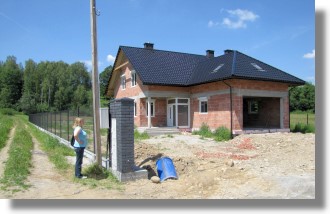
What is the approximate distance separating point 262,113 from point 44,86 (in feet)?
167

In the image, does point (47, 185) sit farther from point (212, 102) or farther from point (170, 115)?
point (170, 115)

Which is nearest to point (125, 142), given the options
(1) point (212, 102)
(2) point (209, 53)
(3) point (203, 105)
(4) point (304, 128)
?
(1) point (212, 102)

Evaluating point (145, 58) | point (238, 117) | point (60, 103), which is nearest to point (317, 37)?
point (238, 117)

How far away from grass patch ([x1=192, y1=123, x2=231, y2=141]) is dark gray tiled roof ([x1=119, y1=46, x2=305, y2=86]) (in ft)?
8.89

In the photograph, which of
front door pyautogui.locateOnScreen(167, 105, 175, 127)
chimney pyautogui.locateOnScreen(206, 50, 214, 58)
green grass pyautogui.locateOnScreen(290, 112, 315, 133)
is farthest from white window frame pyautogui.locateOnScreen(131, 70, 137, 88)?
green grass pyautogui.locateOnScreen(290, 112, 315, 133)

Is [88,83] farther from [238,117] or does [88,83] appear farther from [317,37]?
[317,37]

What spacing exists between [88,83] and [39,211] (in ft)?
217

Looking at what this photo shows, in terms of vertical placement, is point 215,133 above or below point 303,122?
below

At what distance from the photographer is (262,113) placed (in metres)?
22.0

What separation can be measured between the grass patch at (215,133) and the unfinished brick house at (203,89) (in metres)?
0.34

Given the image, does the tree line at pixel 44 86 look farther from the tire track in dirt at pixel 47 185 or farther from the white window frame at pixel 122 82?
the tire track in dirt at pixel 47 185

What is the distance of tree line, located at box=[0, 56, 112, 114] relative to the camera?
5697cm

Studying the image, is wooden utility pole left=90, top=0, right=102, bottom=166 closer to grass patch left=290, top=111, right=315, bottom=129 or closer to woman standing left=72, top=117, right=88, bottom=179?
woman standing left=72, top=117, right=88, bottom=179

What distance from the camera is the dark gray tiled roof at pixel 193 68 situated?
18406 millimetres
